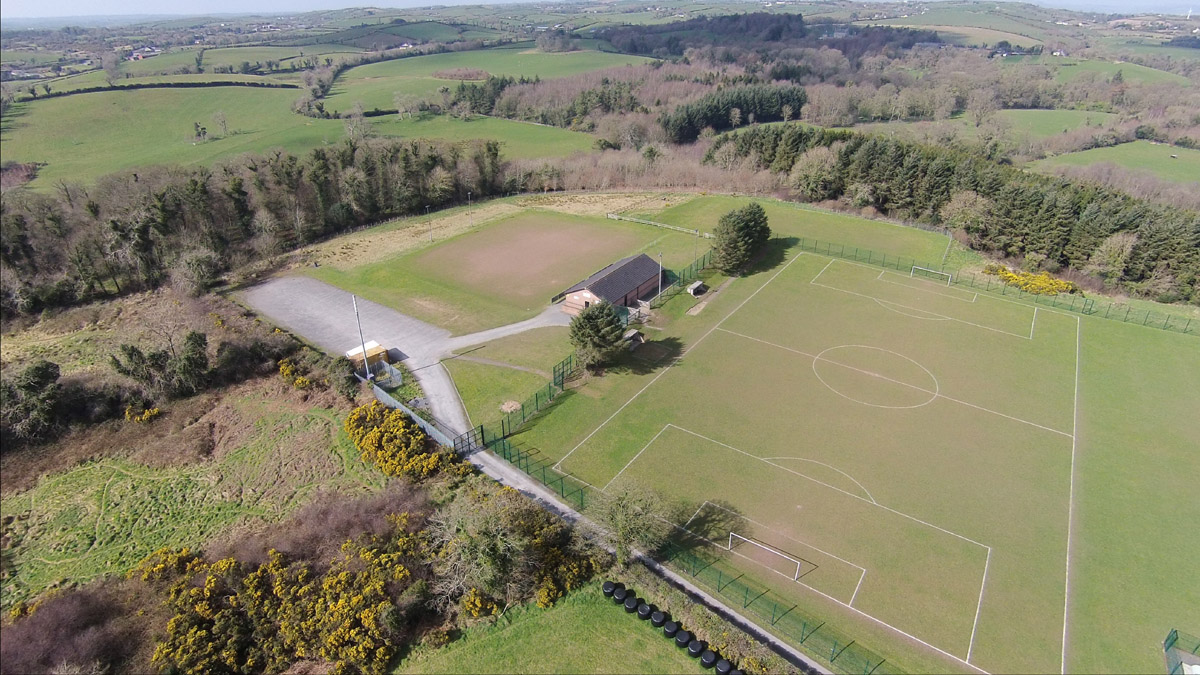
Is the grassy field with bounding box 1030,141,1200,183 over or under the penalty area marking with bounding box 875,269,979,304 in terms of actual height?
over

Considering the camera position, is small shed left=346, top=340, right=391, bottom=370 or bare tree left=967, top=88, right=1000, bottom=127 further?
bare tree left=967, top=88, right=1000, bottom=127

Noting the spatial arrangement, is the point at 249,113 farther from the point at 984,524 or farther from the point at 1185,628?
the point at 1185,628

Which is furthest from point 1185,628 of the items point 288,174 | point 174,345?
point 288,174

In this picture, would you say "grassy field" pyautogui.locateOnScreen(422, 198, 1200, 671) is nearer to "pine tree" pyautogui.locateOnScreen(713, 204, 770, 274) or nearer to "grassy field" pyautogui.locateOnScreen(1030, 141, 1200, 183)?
"pine tree" pyautogui.locateOnScreen(713, 204, 770, 274)

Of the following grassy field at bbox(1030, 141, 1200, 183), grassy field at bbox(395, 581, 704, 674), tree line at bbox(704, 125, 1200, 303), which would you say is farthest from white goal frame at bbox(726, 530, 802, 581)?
grassy field at bbox(1030, 141, 1200, 183)

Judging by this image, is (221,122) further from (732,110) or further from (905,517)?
(905,517)
